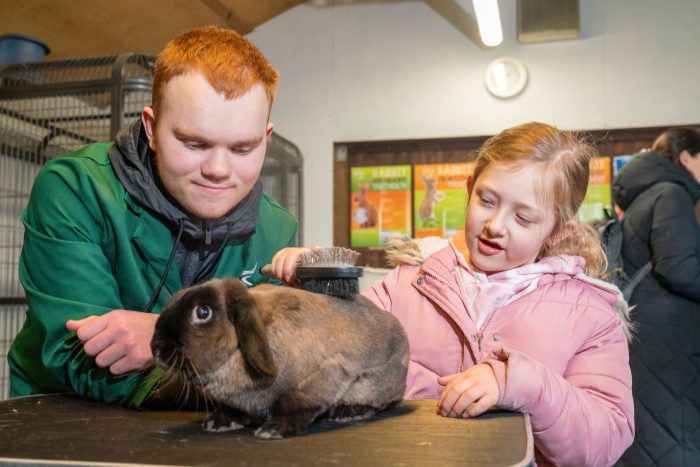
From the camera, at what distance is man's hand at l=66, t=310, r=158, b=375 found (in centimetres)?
104

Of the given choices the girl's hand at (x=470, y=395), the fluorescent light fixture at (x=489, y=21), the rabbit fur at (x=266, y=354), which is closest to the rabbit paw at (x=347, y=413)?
the rabbit fur at (x=266, y=354)

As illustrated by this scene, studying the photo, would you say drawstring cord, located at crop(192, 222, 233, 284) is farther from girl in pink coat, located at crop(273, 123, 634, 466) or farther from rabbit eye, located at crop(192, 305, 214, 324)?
rabbit eye, located at crop(192, 305, 214, 324)

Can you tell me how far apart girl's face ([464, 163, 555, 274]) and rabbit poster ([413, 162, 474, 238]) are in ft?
10.8

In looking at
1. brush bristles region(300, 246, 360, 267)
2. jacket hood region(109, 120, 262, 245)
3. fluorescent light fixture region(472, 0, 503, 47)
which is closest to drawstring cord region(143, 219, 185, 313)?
jacket hood region(109, 120, 262, 245)

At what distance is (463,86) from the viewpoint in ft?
15.3

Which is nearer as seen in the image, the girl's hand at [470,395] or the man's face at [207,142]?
the girl's hand at [470,395]

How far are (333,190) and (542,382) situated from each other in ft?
12.9

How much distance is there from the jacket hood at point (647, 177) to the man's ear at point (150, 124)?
2177mm

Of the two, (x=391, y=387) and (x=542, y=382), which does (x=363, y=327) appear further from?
(x=542, y=382)

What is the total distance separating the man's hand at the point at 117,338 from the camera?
3.43ft

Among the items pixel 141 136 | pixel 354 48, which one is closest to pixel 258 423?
pixel 141 136

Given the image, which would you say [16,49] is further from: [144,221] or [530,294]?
[530,294]

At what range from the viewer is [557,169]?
136 centimetres

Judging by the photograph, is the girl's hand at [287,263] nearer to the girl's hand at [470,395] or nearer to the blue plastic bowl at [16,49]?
the girl's hand at [470,395]
